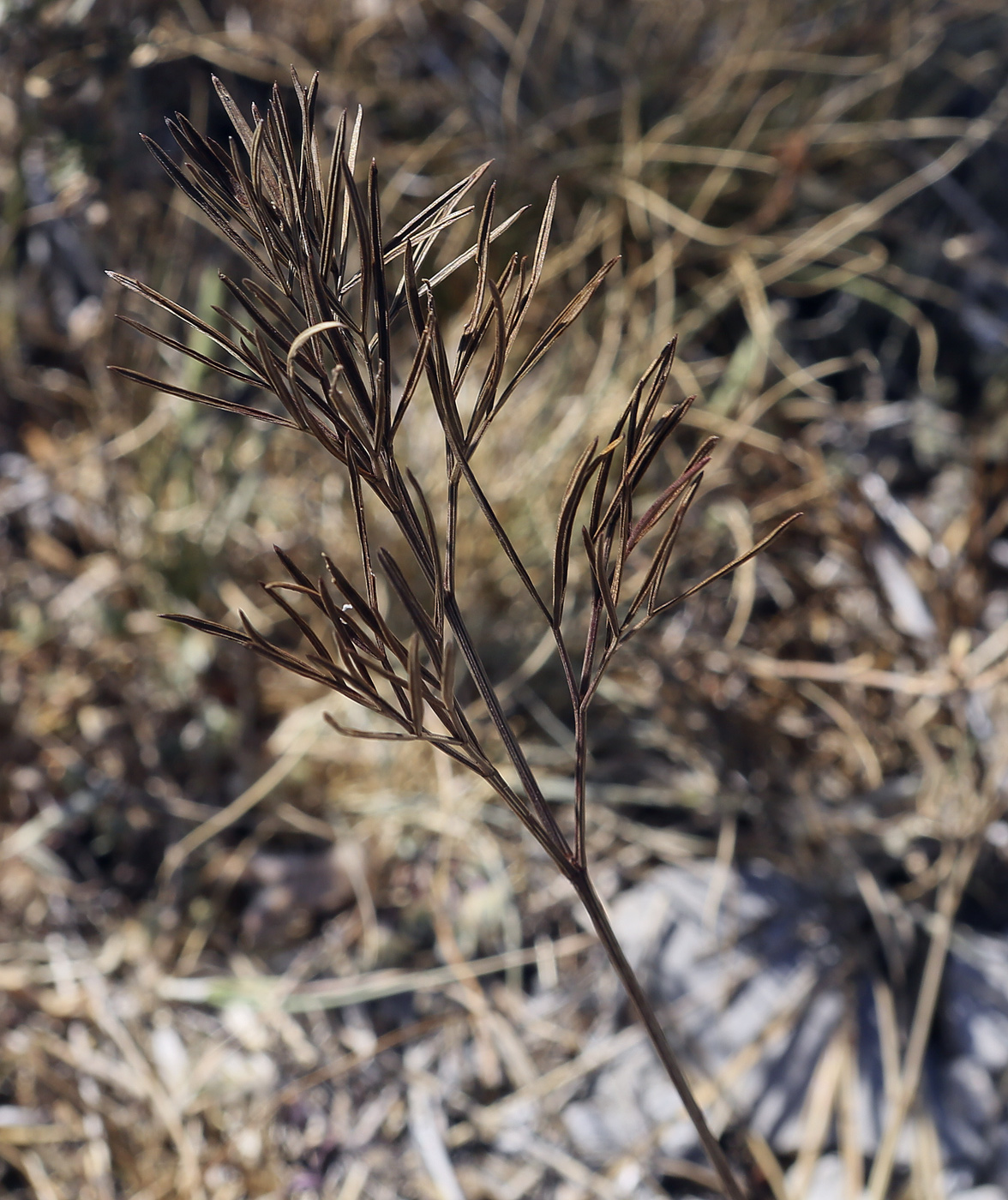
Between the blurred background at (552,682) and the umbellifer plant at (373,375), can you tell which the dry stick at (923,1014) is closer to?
the blurred background at (552,682)

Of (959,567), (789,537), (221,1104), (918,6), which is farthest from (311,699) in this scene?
(918,6)

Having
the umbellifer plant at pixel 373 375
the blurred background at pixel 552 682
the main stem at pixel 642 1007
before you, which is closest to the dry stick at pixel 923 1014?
the blurred background at pixel 552 682

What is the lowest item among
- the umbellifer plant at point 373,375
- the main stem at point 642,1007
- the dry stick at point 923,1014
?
the dry stick at point 923,1014

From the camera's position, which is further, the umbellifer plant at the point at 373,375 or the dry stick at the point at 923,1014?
the dry stick at the point at 923,1014

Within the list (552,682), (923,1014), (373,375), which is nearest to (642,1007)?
(373,375)

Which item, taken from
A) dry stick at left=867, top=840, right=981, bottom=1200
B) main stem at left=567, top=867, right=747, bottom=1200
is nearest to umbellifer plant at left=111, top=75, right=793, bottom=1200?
main stem at left=567, top=867, right=747, bottom=1200
